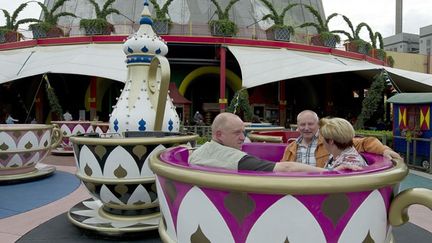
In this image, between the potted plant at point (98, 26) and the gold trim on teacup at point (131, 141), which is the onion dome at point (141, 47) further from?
the potted plant at point (98, 26)

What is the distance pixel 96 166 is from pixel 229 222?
212 cm

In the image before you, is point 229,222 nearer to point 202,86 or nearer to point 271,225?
point 271,225

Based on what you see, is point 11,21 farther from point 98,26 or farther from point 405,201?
point 405,201

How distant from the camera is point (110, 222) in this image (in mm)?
3416

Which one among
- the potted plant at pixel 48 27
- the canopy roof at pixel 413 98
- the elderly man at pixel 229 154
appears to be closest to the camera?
the elderly man at pixel 229 154

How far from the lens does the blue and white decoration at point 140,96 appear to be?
405 centimetres

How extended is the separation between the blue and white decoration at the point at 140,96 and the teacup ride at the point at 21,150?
7.01 feet

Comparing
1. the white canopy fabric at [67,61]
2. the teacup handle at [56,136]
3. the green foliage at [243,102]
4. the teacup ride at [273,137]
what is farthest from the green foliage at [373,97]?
the teacup handle at [56,136]

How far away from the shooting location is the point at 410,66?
3077cm

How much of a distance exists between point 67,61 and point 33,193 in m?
8.84

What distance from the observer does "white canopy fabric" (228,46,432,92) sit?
479 inches

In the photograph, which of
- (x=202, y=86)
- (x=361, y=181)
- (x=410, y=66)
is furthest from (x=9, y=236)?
(x=410, y=66)

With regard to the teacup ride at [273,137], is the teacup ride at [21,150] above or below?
below

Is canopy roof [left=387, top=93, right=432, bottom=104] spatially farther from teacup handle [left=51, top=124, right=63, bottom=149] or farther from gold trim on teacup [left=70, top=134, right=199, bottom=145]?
teacup handle [left=51, top=124, right=63, bottom=149]
